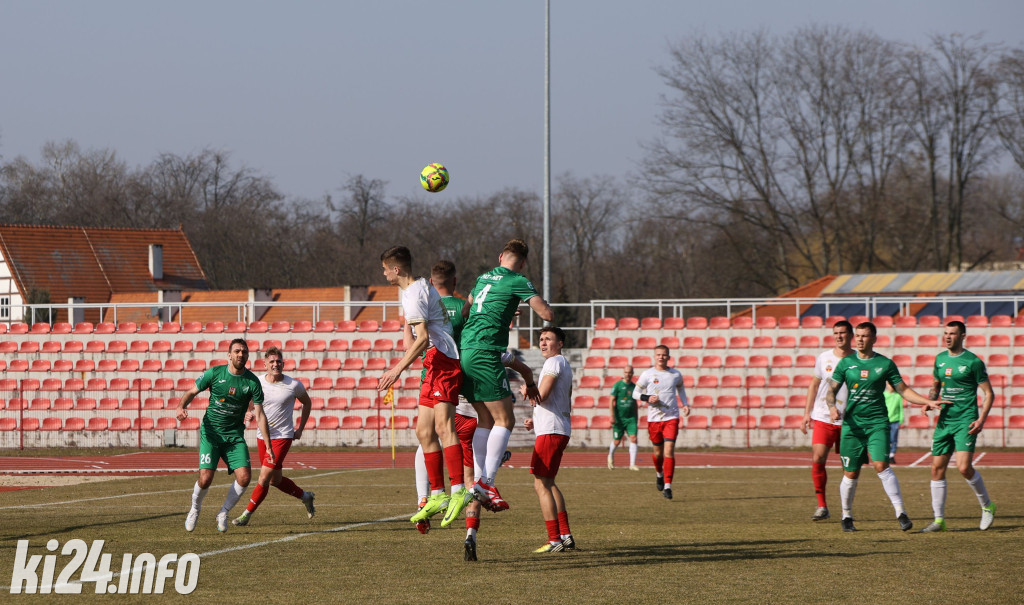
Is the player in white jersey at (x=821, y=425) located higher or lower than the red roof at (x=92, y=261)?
lower

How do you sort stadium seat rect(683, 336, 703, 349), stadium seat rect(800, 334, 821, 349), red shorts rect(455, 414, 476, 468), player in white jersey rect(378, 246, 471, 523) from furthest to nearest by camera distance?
stadium seat rect(683, 336, 703, 349)
stadium seat rect(800, 334, 821, 349)
red shorts rect(455, 414, 476, 468)
player in white jersey rect(378, 246, 471, 523)

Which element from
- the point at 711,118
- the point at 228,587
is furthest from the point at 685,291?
the point at 228,587

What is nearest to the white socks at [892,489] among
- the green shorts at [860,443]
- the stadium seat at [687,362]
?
the green shorts at [860,443]

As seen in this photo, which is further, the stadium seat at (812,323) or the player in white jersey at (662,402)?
the stadium seat at (812,323)

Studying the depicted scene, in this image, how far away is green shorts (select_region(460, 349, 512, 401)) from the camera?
9148mm

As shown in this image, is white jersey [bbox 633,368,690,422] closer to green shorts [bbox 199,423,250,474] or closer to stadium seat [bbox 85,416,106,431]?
green shorts [bbox 199,423,250,474]

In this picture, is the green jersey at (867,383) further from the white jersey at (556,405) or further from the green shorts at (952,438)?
the white jersey at (556,405)

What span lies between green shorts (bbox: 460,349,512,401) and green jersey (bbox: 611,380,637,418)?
13299 mm

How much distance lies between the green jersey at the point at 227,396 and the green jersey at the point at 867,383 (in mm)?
5756

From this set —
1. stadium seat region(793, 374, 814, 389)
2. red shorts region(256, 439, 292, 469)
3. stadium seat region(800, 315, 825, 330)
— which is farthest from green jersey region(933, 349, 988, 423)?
stadium seat region(800, 315, 825, 330)

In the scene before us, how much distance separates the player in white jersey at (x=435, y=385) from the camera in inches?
349

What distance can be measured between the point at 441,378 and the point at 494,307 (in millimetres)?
690

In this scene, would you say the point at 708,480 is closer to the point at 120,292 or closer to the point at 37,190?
the point at 120,292

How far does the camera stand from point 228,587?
7.86m
